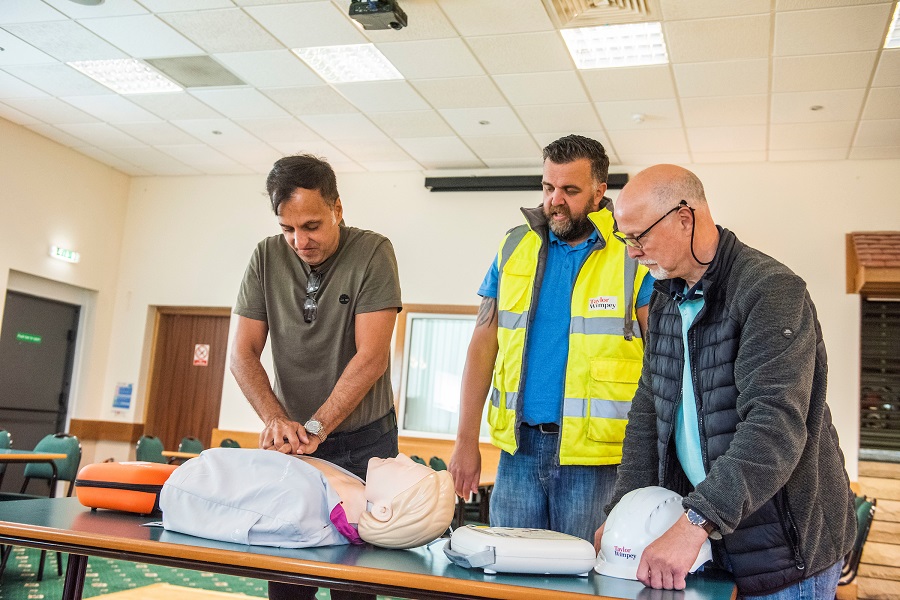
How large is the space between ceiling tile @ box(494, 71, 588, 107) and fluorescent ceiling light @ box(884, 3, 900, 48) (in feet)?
6.82

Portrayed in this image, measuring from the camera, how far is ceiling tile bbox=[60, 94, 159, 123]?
752cm

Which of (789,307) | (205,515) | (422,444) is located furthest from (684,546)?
(422,444)

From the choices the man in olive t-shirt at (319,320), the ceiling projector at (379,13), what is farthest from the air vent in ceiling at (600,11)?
the man in olive t-shirt at (319,320)

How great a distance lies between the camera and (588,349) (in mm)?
2381

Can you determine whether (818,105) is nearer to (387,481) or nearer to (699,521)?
(699,521)

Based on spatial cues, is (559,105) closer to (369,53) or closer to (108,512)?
(369,53)

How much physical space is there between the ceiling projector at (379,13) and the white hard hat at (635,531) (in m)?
4.15

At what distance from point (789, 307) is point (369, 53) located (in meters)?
5.07

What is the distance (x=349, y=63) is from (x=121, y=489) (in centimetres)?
500

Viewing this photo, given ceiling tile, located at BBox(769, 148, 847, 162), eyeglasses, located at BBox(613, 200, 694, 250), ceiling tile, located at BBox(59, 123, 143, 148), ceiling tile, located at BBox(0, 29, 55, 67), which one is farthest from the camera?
ceiling tile, located at BBox(59, 123, 143, 148)

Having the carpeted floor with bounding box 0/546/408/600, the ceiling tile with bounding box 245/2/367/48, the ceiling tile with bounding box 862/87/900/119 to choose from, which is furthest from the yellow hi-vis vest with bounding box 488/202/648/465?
the ceiling tile with bounding box 862/87/900/119

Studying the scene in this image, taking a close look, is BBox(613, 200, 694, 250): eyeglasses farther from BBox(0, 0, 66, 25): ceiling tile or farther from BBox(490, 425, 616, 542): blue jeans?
BBox(0, 0, 66, 25): ceiling tile

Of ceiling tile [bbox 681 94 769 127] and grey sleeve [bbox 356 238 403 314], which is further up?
ceiling tile [bbox 681 94 769 127]

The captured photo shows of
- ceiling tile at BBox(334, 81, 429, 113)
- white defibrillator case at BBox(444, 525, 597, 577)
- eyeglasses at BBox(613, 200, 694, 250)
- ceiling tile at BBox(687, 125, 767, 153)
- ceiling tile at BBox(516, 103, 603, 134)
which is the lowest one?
white defibrillator case at BBox(444, 525, 597, 577)
